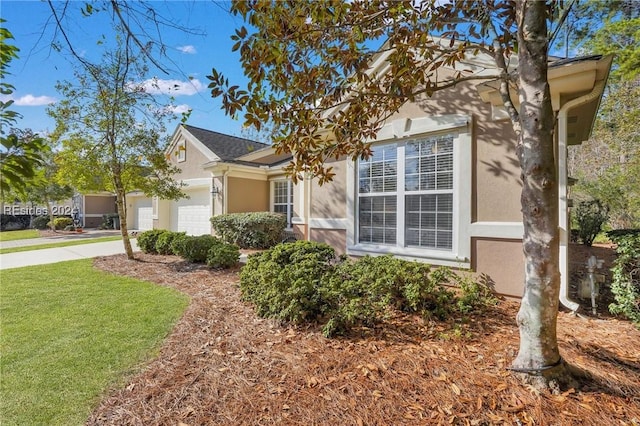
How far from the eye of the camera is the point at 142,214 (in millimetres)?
21578

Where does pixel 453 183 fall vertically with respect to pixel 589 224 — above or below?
above

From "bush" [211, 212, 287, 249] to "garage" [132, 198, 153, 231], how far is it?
1165 centimetres

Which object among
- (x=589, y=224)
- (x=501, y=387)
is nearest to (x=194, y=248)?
(x=501, y=387)

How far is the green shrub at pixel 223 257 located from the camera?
7922mm

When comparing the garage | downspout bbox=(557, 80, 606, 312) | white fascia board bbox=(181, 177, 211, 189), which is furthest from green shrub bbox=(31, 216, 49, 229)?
downspout bbox=(557, 80, 606, 312)

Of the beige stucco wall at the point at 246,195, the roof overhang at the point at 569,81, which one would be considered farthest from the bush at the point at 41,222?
the roof overhang at the point at 569,81

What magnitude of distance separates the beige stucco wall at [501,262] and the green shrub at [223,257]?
5.76 m

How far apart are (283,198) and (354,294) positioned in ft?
31.3

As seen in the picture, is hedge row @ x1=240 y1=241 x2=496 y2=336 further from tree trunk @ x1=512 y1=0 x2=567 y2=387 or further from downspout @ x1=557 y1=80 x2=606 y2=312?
tree trunk @ x1=512 y1=0 x2=567 y2=387

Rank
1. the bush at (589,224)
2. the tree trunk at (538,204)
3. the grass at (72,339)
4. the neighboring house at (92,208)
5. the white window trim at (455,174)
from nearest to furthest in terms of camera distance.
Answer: the tree trunk at (538,204) → the grass at (72,339) → the white window trim at (455,174) → the bush at (589,224) → the neighboring house at (92,208)

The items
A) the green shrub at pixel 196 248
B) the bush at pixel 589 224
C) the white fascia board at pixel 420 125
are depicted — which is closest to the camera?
the white fascia board at pixel 420 125

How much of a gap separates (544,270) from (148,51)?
4.37 meters

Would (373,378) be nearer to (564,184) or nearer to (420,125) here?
(564,184)

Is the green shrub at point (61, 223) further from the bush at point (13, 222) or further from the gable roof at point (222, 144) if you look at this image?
the gable roof at point (222, 144)
